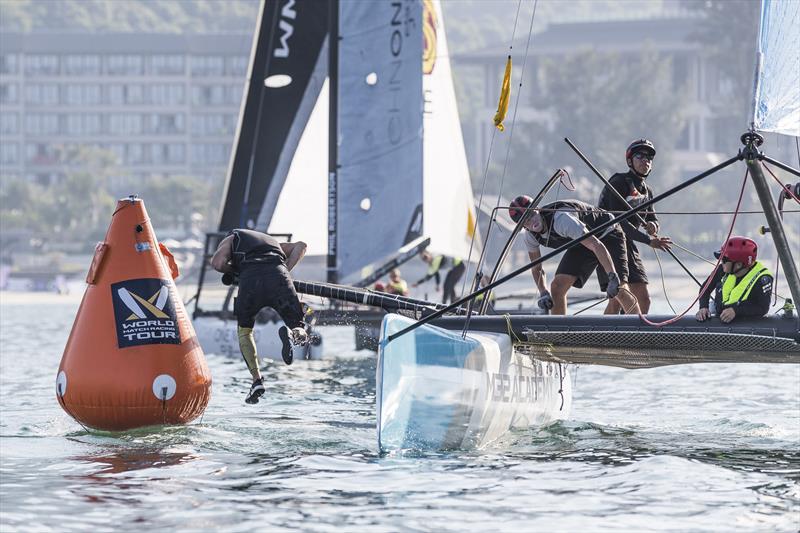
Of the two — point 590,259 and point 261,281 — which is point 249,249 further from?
point 590,259

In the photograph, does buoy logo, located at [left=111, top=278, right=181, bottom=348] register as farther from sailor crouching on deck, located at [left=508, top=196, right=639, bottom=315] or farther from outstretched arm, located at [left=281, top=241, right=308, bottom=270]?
sailor crouching on deck, located at [left=508, top=196, right=639, bottom=315]

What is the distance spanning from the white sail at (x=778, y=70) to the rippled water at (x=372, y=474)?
2210 millimetres

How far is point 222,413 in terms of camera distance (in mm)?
13078

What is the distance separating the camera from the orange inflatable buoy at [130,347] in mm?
10688

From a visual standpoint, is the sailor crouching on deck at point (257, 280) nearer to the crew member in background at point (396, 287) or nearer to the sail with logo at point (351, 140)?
the crew member in background at point (396, 287)

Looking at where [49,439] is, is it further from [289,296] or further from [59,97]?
[59,97]

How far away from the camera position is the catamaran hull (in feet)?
32.3


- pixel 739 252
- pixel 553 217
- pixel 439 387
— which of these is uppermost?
pixel 553 217

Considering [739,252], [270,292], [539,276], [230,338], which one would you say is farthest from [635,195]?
[230,338]

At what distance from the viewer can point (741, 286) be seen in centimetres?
1009

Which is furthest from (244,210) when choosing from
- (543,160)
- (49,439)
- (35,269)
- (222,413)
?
(543,160)

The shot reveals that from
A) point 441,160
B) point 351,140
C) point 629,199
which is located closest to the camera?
point 629,199

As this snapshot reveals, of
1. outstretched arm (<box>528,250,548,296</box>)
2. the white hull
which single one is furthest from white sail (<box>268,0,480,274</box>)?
outstretched arm (<box>528,250,548,296</box>)

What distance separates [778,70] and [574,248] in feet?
8.39
